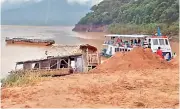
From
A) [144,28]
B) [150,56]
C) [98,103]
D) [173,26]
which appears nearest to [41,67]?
[150,56]

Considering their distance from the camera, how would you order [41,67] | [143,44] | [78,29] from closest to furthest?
[41,67]
[143,44]
[78,29]

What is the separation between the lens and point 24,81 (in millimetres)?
11266

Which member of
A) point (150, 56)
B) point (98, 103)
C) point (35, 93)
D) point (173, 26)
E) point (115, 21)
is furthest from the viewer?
point (115, 21)

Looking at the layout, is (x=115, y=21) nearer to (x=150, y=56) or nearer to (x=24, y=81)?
(x=150, y=56)

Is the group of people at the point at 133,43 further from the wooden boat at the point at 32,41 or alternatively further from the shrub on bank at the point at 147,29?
the wooden boat at the point at 32,41

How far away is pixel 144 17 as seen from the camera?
2670 inches

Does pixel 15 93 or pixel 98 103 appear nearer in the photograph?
pixel 98 103

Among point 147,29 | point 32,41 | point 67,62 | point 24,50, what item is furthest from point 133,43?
point 147,29

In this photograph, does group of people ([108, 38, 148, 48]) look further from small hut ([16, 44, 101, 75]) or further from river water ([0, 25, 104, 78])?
river water ([0, 25, 104, 78])

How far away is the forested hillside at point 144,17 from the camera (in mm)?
54672

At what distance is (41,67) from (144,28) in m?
44.8

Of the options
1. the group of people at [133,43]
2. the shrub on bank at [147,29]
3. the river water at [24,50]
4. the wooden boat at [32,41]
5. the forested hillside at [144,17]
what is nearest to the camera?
the group of people at [133,43]

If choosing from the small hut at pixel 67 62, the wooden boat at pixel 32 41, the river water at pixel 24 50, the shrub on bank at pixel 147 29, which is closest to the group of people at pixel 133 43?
the small hut at pixel 67 62

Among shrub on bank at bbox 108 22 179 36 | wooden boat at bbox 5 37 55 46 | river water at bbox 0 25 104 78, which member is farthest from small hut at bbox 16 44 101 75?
shrub on bank at bbox 108 22 179 36
